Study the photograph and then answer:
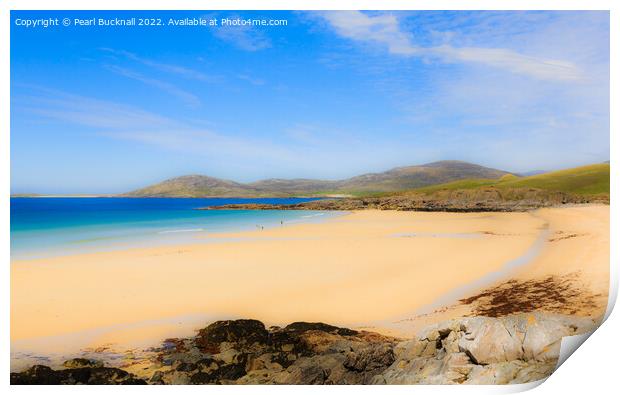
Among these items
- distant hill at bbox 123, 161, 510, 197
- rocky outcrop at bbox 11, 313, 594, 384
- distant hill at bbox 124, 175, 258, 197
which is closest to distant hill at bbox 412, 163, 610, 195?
distant hill at bbox 123, 161, 510, 197

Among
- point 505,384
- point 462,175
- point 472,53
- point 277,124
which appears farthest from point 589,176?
point 277,124

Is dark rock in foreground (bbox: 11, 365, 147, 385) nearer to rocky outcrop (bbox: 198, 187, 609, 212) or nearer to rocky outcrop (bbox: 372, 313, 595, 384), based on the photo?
rocky outcrop (bbox: 372, 313, 595, 384)

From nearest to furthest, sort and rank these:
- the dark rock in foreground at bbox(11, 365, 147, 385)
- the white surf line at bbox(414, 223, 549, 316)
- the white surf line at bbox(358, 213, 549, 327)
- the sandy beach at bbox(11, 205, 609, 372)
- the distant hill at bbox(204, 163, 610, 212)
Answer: the dark rock in foreground at bbox(11, 365, 147, 385)
the sandy beach at bbox(11, 205, 609, 372)
the white surf line at bbox(358, 213, 549, 327)
the white surf line at bbox(414, 223, 549, 316)
the distant hill at bbox(204, 163, 610, 212)

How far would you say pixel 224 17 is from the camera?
10.0ft

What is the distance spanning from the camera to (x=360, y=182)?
441 cm

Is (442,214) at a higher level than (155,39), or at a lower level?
lower

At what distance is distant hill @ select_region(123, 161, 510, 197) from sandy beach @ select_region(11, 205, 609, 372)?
0.82 m

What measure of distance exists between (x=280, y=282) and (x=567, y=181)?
120 inches

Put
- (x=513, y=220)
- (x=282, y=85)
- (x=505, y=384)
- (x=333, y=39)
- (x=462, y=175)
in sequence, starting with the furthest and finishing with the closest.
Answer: (x=513, y=220), (x=462, y=175), (x=282, y=85), (x=333, y=39), (x=505, y=384)

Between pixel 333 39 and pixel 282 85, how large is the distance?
0.64 m

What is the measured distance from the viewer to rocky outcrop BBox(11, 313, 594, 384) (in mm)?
2588

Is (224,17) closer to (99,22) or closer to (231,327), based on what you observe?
(99,22)

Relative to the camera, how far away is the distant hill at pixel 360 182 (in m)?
3.88

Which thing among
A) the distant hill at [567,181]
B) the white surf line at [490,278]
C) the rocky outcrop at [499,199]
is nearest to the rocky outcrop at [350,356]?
the white surf line at [490,278]
